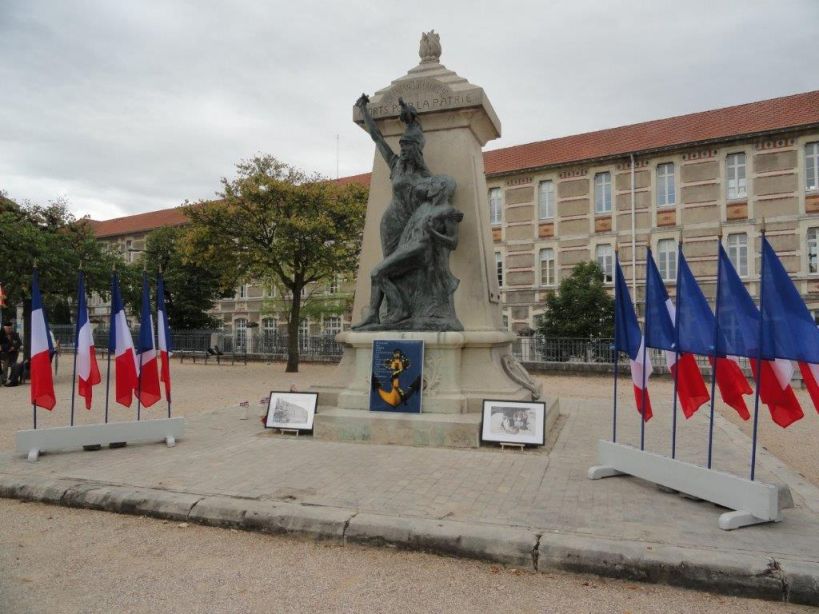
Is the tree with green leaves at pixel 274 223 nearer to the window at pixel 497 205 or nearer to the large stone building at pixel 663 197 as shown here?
the large stone building at pixel 663 197

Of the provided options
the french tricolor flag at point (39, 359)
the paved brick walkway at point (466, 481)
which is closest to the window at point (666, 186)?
the paved brick walkway at point (466, 481)

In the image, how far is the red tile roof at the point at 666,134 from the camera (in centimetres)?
2944

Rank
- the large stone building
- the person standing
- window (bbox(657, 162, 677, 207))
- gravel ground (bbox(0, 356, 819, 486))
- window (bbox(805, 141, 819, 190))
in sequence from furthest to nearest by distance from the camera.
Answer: window (bbox(657, 162, 677, 207))
the large stone building
window (bbox(805, 141, 819, 190))
the person standing
gravel ground (bbox(0, 356, 819, 486))

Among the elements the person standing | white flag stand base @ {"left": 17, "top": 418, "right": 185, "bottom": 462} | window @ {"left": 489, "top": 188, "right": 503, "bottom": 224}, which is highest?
window @ {"left": 489, "top": 188, "right": 503, "bottom": 224}

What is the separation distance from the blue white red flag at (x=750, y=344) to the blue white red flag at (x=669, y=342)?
1.91ft

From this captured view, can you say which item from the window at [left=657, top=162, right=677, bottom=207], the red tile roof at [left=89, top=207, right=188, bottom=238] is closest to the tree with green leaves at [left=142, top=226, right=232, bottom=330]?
the red tile roof at [left=89, top=207, right=188, bottom=238]

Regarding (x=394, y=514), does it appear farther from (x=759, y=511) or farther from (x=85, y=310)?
(x=85, y=310)

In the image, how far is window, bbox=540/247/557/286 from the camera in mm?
35281

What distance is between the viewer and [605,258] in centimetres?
3369

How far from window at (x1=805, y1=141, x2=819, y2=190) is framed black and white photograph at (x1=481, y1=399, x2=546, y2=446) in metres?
29.1

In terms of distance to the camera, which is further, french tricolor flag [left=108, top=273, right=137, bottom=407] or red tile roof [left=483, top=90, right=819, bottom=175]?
red tile roof [left=483, top=90, right=819, bottom=175]

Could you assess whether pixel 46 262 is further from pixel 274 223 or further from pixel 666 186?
pixel 666 186

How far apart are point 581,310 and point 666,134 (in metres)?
13.7

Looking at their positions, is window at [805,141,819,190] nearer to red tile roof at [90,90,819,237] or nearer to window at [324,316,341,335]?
red tile roof at [90,90,819,237]
